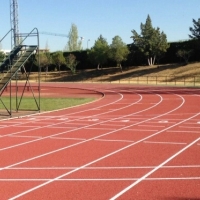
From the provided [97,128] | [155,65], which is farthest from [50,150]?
[155,65]

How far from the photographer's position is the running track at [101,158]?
760 centimetres

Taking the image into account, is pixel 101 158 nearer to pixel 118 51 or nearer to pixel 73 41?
pixel 118 51

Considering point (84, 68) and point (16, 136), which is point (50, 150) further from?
point (84, 68)

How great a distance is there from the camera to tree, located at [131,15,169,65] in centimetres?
6994

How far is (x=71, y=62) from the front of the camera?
7444 centimetres

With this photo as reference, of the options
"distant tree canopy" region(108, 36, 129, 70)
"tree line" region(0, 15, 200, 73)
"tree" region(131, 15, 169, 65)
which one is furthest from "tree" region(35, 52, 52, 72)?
"tree" region(131, 15, 169, 65)

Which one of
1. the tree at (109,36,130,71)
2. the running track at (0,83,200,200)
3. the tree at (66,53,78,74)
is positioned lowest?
the running track at (0,83,200,200)

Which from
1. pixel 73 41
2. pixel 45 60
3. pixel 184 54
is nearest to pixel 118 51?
pixel 184 54

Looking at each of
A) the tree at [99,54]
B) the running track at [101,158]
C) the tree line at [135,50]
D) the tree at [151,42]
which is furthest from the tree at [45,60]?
the running track at [101,158]

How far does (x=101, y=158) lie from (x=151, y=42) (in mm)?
61487

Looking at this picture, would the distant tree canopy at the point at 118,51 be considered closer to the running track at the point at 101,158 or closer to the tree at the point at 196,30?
the tree at the point at 196,30

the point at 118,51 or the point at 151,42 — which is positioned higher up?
the point at 151,42

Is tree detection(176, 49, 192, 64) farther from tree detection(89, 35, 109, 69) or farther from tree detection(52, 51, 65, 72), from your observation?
tree detection(52, 51, 65, 72)

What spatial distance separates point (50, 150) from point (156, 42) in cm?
6076
